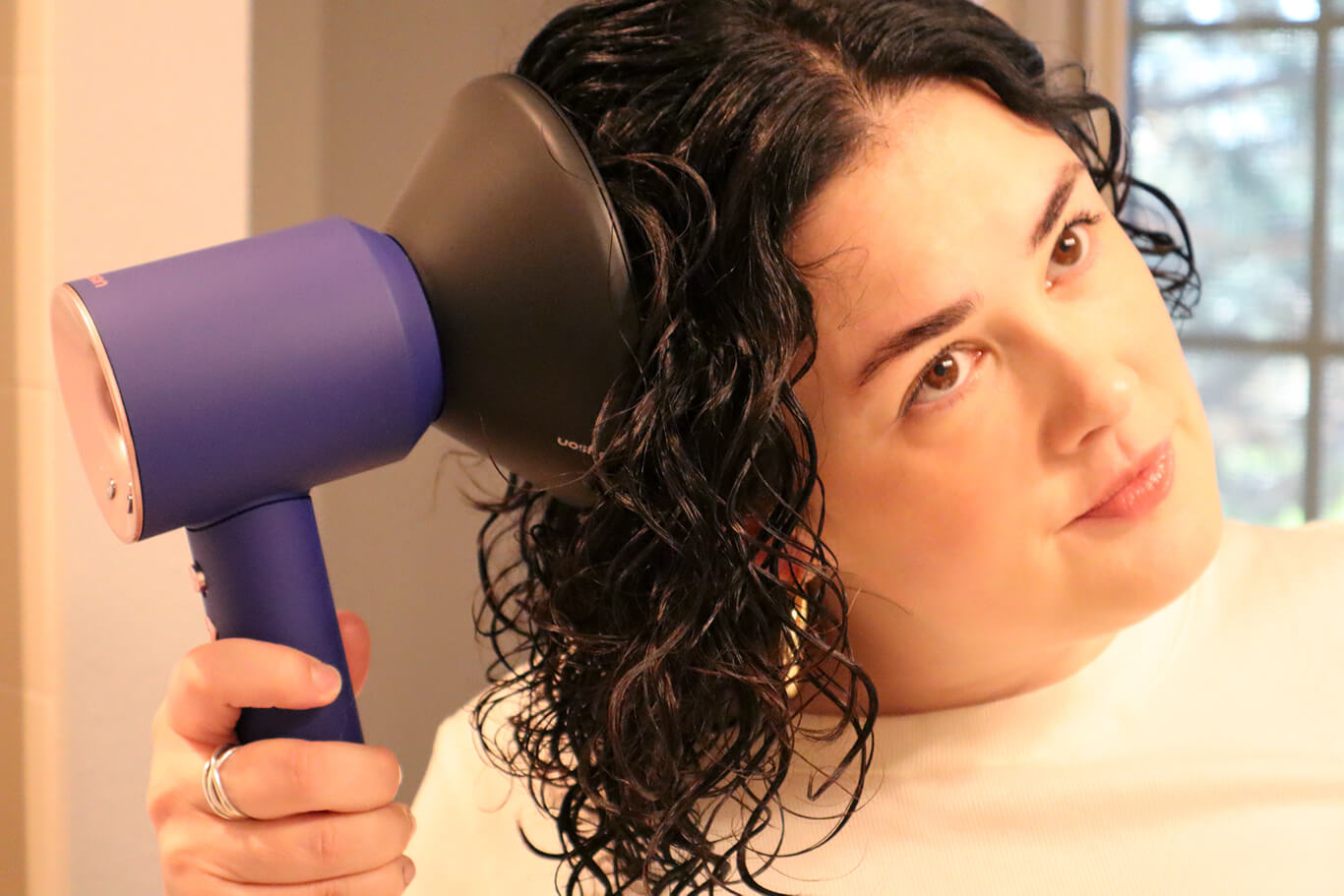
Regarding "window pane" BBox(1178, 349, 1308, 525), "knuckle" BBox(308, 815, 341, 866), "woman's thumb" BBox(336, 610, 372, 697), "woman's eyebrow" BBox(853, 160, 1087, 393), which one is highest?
"woman's eyebrow" BBox(853, 160, 1087, 393)

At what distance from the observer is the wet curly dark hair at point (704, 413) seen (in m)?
0.74

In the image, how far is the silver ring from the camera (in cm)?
76

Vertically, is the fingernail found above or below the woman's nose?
below

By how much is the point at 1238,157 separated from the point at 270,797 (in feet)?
4.72

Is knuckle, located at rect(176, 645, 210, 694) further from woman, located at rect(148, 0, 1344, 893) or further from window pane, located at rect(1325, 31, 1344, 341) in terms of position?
window pane, located at rect(1325, 31, 1344, 341)

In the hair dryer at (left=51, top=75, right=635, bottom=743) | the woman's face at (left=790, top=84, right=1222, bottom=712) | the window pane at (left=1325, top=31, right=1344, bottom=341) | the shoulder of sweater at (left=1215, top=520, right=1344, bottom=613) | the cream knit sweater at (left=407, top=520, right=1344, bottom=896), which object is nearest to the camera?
the hair dryer at (left=51, top=75, right=635, bottom=743)

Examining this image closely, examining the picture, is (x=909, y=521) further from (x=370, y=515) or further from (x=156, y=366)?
(x=370, y=515)

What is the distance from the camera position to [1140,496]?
31.4 inches

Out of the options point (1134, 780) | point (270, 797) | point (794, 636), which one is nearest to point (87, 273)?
point (270, 797)

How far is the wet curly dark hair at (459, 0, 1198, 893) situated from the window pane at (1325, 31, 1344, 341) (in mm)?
856

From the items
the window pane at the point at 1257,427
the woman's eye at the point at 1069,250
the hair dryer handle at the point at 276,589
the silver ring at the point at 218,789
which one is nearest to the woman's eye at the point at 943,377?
the woman's eye at the point at 1069,250

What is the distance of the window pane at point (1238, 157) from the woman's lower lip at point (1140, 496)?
92cm

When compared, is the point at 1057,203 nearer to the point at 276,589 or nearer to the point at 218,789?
the point at 276,589

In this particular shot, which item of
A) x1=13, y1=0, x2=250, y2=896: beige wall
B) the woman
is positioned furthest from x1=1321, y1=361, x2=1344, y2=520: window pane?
x1=13, y1=0, x2=250, y2=896: beige wall
